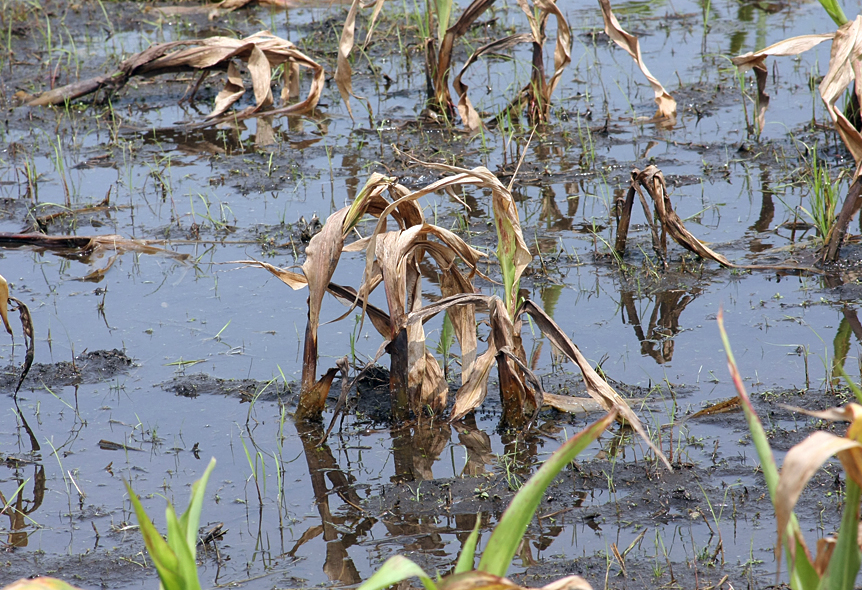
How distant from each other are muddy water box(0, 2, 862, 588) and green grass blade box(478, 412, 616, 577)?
2.09 ft

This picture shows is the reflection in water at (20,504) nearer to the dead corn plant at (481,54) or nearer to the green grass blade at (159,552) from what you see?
the green grass blade at (159,552)

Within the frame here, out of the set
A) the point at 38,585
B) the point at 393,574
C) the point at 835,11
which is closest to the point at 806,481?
the point at 393,574

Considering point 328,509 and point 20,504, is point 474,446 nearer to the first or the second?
point 328,509

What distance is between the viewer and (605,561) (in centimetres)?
256

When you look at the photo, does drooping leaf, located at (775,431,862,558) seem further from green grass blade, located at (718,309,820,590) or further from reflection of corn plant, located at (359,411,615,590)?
reflection of corn plant, located at (359,411,615,590)

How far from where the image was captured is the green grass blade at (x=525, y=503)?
1.51 meters

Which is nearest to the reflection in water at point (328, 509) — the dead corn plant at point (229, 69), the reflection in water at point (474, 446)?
the reflection in water at point (474, 446)

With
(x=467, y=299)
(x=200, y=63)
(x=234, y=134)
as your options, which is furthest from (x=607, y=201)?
(x=200, y=63)

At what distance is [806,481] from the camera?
53.9 inches

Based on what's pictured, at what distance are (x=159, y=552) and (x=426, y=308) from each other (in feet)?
5.97

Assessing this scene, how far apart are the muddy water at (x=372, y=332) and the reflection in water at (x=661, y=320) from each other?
1 centimetres

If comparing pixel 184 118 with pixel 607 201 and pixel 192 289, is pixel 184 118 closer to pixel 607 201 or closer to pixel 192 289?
pixel 192 289

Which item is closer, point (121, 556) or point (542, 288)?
point (121, 556)

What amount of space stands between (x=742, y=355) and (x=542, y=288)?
1013 millimetres
